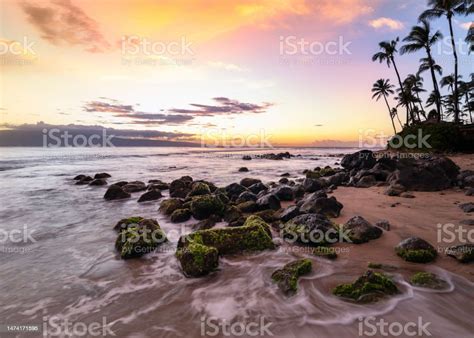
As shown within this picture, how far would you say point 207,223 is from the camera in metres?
7.88

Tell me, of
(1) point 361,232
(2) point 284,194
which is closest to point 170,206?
(2) point 284,194

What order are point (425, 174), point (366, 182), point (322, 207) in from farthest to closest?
point (366, 182)
point (425, 174)
point (322, 207)

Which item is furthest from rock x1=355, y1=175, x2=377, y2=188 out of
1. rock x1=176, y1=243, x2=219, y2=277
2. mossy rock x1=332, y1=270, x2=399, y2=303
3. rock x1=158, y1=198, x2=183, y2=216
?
rock x1=176, y1=243, x2=219, y2=277

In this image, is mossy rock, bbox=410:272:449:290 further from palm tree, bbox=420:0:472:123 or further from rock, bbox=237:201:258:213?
palm tree, bbox=420:0:472:123

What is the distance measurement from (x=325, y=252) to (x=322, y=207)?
9.21 ft

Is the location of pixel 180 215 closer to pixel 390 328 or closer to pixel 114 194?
pixel 114 194

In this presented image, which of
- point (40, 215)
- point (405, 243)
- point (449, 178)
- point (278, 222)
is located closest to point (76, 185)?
point (40, 215)

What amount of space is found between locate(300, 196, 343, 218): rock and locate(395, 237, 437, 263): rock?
2685 millimetres

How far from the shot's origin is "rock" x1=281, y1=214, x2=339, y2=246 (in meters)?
6.17

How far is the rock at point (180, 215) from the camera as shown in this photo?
879cm

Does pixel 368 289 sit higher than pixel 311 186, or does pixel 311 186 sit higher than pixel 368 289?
pixel 311 186

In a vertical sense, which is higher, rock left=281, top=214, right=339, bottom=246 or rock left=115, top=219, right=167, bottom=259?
rock left=281, top=214, right=339, bottom=246

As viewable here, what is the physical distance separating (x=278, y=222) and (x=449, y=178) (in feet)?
27.0

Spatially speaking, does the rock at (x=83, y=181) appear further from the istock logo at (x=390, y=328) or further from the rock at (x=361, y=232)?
the istock logo at (x=390, y=328)
